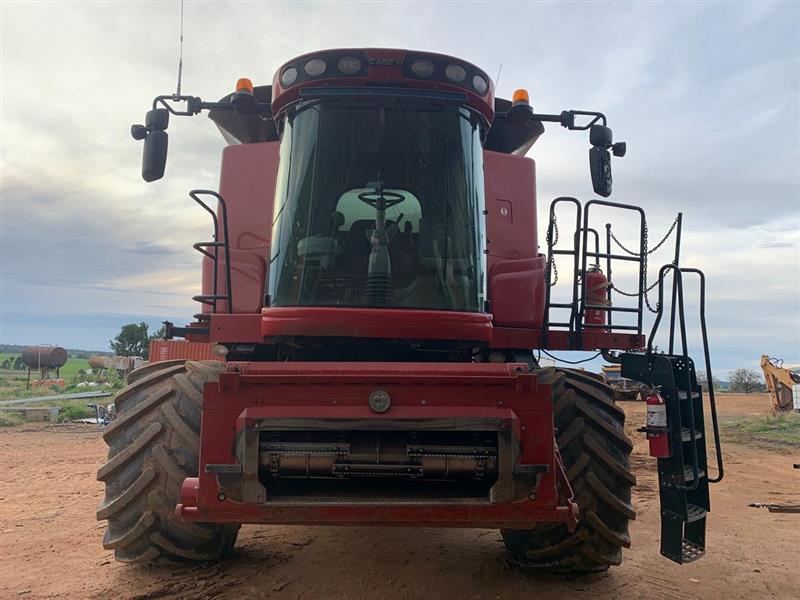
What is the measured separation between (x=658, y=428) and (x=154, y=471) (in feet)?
10.1

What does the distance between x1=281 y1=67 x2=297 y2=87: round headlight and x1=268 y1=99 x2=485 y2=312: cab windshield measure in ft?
0.64

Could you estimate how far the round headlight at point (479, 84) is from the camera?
4.29 meters

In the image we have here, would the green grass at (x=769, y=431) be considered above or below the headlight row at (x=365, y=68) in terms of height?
below

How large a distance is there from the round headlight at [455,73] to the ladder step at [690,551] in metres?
3.36

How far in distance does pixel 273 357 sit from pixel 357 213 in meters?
1.21

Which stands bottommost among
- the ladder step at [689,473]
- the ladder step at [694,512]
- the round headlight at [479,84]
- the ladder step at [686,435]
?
the ladder step at [694,512]

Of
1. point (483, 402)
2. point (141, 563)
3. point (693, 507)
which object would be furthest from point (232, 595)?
point (693, 507)

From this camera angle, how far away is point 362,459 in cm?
327

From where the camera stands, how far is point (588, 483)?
12.6ft

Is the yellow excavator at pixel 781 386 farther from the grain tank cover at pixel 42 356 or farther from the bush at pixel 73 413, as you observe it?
the grain tank cover at pixel 42 356

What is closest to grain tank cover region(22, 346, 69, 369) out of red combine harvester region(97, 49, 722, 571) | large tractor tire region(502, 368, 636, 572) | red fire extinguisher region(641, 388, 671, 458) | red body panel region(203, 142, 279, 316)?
red body panel region(203, 142, 279, 316)

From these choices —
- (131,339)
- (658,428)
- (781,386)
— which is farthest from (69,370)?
(658,428)

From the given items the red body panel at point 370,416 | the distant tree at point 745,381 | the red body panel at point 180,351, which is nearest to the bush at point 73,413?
the red body panel at point 180,351

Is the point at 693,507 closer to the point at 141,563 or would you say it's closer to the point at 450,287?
the point at 450,287
